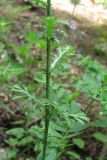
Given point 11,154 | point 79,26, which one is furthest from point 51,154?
point 79,26

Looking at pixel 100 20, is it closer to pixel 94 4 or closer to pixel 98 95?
pixel 94 4

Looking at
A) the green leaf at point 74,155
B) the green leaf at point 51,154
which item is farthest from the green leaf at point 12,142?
the green leaf at point 51,154

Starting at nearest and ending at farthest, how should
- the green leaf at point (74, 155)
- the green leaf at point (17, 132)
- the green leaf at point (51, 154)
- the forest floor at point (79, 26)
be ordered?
the green leaf at point (51, 154) < the green leaf at point (74, 155) < the green leaf at point (17, 132) < the forest floor at point (79, 26)

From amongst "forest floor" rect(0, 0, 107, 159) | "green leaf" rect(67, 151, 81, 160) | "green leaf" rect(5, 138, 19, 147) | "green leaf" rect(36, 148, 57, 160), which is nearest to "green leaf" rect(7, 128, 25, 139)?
"green leaf" rect(5, 138, 19, 147)

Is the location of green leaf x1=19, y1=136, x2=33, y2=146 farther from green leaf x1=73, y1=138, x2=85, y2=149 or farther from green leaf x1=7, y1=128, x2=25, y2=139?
green leaf x1=73, y1=138, x2=85, y2=149

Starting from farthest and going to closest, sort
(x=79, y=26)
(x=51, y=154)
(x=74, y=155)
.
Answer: (x=79, y=26) < (x=74, y=155) < (x=51, y=154)

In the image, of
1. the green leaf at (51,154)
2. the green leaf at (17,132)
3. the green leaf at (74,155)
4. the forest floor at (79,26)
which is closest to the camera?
the green leaf at (51,154)

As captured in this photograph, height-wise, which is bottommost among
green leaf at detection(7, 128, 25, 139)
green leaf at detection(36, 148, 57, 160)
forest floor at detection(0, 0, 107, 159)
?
forest floor at detection(0, 0, 107, 159)

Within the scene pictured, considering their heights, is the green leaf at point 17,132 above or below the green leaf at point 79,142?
above

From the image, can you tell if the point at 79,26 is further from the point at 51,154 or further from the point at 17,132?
the point at 51,154

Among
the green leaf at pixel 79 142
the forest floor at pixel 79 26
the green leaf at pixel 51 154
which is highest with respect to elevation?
the green leaf at pixel 51 154

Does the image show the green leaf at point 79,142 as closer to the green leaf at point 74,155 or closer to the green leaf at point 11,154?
the green leaf at point 74,155

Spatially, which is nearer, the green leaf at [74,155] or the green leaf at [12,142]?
the green leaf at [74,155]
